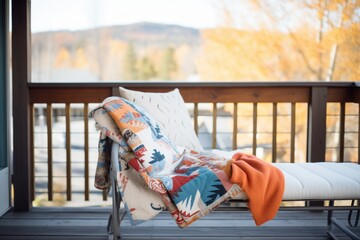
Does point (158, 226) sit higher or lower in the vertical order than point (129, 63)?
lower

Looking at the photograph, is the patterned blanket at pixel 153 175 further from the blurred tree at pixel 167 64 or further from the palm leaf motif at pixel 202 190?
the blurred tree at pixel 167 64

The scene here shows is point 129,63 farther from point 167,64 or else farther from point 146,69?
point 167,64

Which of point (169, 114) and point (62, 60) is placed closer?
point (169, 114)

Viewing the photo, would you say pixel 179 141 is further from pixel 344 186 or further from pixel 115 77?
pixel 115 77

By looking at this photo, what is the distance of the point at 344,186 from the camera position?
6.88ft

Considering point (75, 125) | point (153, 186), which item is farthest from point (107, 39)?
point (153, 186)

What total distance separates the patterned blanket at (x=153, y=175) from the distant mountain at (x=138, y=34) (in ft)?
30.2

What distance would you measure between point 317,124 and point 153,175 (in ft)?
5.36

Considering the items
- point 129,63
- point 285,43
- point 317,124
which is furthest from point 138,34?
point 317,124

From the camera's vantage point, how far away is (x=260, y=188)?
6.68 ft

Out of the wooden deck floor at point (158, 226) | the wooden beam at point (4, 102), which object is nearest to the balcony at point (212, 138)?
the wooden deck floor at point (158, 226)

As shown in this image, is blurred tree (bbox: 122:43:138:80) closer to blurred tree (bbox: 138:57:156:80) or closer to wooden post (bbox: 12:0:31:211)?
blurred tree (bbox: 138:57:156:80)

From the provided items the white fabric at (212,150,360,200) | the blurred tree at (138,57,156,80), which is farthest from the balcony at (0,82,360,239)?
the blurred tree at (138,57,156,80)

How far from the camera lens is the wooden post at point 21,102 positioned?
10.2 ft
